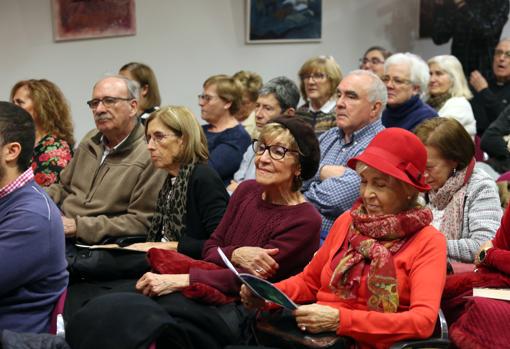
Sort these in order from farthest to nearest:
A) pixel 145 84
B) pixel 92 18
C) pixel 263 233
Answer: pixel 92 18, pixel 145 84, pixel 263 233

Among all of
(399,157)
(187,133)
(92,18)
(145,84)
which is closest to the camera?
(399,157)

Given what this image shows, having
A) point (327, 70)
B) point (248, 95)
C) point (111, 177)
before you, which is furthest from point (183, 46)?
point (111, 177)

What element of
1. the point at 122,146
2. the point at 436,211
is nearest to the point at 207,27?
the point at 122,146

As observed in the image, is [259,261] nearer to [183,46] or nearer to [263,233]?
[263,233]

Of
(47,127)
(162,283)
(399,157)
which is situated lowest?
(162,283)

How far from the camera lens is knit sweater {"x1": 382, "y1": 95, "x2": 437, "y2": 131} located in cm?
521

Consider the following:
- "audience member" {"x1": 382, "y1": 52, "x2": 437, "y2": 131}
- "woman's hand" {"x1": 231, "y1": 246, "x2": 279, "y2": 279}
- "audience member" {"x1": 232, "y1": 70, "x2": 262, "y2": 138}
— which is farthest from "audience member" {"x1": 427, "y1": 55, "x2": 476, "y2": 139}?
"woman's hand" {"x1": 231, "y1": 246, "x2": 279, "y2": 279}

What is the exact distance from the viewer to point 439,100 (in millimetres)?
6441

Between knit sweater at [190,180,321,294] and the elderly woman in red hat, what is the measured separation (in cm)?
27

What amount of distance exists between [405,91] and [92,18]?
8.80 ft

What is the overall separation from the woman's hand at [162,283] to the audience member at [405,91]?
251 cm

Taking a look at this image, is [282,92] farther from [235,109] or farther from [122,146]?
[122,146]

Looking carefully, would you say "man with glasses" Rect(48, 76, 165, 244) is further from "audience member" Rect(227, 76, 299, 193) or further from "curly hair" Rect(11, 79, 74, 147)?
"audience member" Rect(227, 76, 299, 193)

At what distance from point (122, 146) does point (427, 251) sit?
84.5 inches
